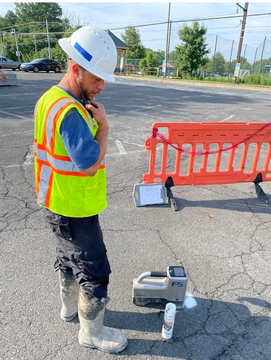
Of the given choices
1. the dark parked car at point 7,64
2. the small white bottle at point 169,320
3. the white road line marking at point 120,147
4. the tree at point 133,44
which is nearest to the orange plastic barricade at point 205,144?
the white road line marking at point 120,147

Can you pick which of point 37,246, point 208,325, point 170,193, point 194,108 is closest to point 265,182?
point 170,193

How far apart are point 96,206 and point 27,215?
7.46 feet

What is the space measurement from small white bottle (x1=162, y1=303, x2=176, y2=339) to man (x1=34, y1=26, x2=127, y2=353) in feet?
1.09

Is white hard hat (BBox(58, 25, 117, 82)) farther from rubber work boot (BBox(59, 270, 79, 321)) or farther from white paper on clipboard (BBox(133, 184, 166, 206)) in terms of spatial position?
white paper on clipboard (BBox(133, 184, 166, 206))

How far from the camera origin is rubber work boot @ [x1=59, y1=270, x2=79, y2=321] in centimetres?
215

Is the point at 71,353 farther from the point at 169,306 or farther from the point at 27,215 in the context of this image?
the point at 27,215

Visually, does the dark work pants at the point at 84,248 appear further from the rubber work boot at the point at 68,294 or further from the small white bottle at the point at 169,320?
the small white bottle at the point at 169,320

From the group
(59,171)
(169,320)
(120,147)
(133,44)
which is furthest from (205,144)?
(133,44)

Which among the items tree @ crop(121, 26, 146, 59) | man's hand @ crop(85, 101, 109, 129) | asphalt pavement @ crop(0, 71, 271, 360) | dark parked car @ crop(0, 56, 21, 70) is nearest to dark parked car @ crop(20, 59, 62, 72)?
dark parked car @ crop(0, 56, 21, 70)

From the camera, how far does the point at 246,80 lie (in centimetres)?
3073

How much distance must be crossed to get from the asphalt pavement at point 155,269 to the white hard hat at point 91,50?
195cm

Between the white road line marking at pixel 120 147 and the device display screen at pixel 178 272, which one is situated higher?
the device display screen at pixel 178 272

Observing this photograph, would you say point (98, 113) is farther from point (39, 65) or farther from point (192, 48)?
point (192, 48)

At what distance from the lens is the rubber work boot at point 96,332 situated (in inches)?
78.0
